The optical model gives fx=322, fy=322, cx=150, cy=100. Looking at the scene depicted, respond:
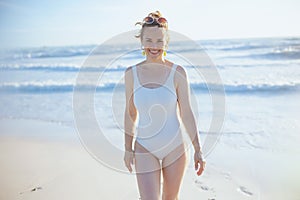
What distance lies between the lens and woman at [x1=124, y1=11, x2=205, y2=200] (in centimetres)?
171

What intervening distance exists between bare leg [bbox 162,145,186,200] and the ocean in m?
0.37

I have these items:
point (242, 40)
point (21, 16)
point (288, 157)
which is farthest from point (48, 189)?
point (242, 40)

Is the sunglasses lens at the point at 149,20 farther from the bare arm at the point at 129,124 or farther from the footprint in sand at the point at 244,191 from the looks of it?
the footprint in sand at the point at 244,191

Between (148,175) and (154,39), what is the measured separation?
0.72 m

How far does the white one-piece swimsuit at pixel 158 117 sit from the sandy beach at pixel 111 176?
107 centimetres

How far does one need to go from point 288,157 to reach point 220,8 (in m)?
4.67

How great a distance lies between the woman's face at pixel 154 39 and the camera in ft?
Answer: 5.46

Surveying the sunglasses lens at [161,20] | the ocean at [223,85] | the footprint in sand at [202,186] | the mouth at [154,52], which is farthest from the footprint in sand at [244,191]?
the sunglasses lens at [161,20]

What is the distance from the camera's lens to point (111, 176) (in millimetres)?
3072

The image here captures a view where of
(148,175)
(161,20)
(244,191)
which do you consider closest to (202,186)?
(244,191)

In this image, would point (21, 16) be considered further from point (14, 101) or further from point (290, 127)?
point (290, 127)

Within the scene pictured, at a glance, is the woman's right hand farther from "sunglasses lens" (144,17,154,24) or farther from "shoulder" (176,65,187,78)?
"sunglasses lens" (144,17,154,24)

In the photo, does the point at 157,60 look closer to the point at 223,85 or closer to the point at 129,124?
the point at 129,124

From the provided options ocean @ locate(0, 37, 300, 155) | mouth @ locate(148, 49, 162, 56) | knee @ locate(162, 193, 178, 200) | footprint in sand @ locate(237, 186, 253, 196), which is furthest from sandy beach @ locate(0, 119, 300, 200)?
mouth @ locate(148, 49, 162, 56)
